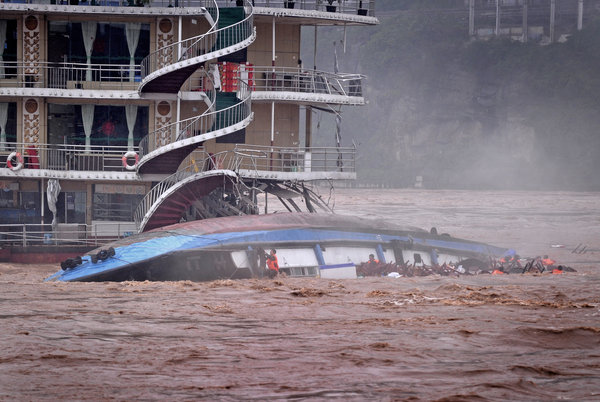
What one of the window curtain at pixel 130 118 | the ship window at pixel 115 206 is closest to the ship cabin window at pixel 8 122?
the ship window at pixel 115 206

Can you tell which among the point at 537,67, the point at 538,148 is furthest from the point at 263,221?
the point at 537,67

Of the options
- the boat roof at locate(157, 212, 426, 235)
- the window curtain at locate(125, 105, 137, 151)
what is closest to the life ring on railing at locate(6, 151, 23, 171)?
the window curtain at locate(125, 105, 137, 151)

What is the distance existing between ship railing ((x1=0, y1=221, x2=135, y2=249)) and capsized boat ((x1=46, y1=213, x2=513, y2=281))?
4.40 meters

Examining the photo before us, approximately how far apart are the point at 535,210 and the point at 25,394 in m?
52.9

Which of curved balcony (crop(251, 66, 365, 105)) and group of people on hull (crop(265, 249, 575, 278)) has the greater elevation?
curved balcony (crop(251, 66, 365, 105))

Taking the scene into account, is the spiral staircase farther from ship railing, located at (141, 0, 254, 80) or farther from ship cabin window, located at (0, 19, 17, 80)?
ship cabin window, located at (0, 19, 17, 80)

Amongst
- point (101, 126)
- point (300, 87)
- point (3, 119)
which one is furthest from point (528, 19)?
point (3, 119)

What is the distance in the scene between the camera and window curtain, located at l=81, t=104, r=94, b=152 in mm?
31359

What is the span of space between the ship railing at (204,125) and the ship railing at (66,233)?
2.77 metres

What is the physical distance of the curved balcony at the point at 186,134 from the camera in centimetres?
2869

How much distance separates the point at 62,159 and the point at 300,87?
8.91 meters

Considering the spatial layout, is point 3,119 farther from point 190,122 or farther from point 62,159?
point 190,122

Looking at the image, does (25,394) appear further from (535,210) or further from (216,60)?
(535,210)

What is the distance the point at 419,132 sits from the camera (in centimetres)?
9462
